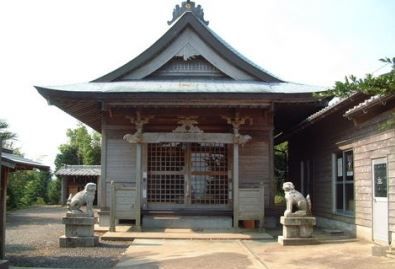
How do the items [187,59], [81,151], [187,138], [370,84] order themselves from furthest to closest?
[81,151] < [187,59] < [187,138] < [370,84]

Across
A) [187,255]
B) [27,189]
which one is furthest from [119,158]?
[27,189]

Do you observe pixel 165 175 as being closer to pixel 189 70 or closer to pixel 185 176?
pixel 185 176

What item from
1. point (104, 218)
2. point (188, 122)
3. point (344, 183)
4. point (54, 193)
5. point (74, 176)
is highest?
point (188, 122)

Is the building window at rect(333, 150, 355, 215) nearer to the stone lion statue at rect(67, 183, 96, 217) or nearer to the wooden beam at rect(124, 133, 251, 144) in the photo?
the wooden beam at rect(124, 133, 251, 144)

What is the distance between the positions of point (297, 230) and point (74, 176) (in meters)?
30.9

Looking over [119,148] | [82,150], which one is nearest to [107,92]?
[119,148]

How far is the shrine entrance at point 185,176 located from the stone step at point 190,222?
35.0 inches

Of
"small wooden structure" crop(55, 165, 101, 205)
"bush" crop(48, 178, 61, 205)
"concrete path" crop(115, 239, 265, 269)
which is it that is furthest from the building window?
"bush" crop(48, 178, 61, 205)

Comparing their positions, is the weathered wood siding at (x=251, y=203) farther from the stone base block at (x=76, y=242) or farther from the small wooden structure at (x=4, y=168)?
the small wooden structure at (x=4, y=168)

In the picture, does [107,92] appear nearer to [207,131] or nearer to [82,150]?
[207,131]

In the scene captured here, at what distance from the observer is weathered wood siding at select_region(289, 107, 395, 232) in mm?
11117

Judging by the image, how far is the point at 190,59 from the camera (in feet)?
55.2

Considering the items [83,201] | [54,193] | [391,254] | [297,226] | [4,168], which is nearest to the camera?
[4,168]

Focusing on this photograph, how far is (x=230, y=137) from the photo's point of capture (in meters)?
14.7
